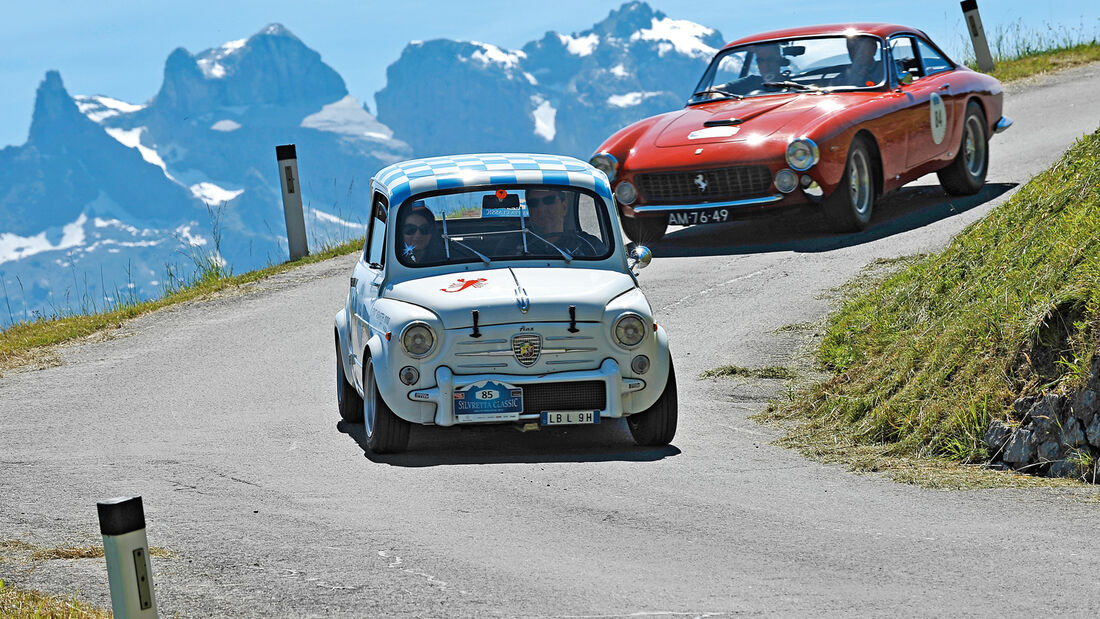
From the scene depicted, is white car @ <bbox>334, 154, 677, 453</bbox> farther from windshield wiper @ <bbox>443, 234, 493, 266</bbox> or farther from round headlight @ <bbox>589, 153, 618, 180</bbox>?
round headlight @ <bbox>589, 153, 618, 180</bbox>

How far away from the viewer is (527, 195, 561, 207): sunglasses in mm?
8008

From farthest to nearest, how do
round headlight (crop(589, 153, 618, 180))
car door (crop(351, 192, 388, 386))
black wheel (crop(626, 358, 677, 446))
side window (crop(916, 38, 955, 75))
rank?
side window (crop(916, 38, 955, 75)) → round headlight (crop(589, 153, 618, 180)) → car door (crop(351, 192, 388, 386)) → black wheel (crop(626, 358, 677, 446))

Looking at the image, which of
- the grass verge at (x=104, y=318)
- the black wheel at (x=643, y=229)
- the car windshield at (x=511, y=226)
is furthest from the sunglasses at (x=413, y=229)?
the black wheel at (x=643, y=229)

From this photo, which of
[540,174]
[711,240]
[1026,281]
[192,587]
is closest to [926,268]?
[1026,281]

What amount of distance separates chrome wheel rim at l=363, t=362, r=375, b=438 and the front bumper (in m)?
0.38

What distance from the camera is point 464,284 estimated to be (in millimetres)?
7387

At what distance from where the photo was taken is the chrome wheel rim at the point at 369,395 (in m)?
7.29

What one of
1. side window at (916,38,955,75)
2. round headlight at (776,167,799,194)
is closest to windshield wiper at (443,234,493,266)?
round headlight at (776,167,799,194)

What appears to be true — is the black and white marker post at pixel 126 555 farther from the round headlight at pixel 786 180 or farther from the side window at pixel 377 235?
the round headlight at pixel 786 180

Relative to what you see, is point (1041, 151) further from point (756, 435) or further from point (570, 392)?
point (570, 392)

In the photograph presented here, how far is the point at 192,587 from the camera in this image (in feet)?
15.6

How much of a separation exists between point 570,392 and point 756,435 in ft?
4.35

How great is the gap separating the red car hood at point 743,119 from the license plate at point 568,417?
6283mm

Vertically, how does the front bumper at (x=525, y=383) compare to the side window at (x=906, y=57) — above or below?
below
